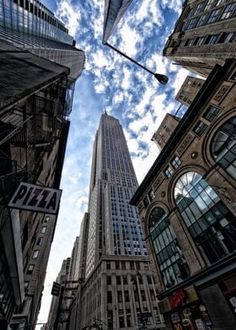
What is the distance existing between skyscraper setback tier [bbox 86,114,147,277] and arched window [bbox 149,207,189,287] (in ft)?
189

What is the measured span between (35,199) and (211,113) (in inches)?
761

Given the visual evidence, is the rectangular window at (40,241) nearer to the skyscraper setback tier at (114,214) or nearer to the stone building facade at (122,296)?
the stone building facade at (122,296)

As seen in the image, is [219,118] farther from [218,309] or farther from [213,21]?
[213,21]

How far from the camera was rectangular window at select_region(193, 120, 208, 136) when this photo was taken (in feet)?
64.7

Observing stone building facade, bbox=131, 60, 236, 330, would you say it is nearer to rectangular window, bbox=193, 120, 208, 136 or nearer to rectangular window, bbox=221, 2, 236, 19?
rectangular window, bbox=193, 120, 208, 136

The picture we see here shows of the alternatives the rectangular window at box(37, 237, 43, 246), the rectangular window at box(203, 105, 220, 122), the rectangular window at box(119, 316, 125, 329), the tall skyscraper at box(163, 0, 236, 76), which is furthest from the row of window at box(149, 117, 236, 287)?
the rectangular window at box(119, 316, 125, 329)

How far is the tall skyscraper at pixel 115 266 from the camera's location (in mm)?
47875

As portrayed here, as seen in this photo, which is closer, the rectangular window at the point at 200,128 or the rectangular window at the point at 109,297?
the rectangular window at the point at 200,128

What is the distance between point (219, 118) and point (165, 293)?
62.2 ft

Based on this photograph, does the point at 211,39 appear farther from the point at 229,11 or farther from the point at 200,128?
the point at 200,128

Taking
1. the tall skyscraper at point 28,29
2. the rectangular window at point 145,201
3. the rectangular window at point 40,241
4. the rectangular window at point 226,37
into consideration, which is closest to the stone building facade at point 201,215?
the rectangular window at point 145,201

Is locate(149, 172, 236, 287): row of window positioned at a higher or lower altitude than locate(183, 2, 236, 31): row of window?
lower

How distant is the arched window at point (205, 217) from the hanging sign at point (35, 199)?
14261mm

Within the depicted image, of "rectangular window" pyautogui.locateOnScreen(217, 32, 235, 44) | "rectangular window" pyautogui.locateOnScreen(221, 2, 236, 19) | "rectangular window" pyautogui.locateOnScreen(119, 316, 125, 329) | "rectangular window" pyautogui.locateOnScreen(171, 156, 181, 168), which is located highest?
"rectangular window" pyautogui.locateOnScreen(221, 2, 236, 19)
